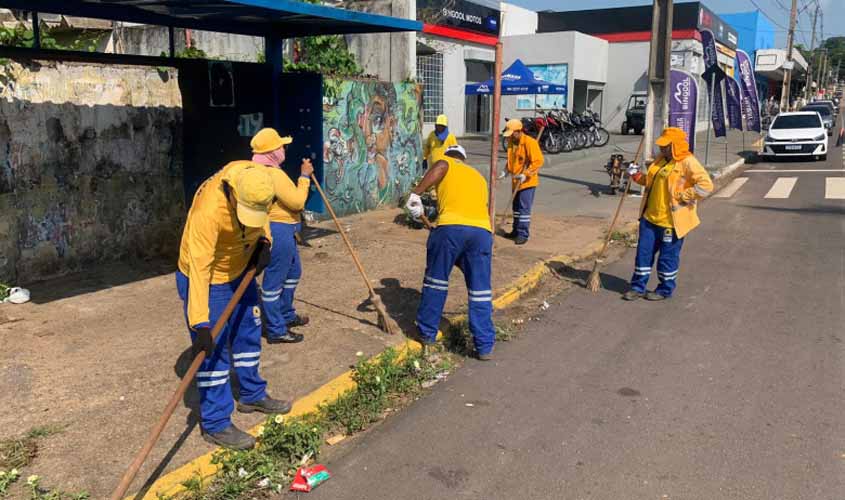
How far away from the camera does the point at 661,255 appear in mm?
6996

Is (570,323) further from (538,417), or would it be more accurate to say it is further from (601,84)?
(601,84)

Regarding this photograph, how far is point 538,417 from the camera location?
4488mm

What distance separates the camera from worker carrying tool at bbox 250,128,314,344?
4707mm

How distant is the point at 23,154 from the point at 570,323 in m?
5.49

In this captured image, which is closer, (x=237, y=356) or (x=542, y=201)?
(x=237, y=356)

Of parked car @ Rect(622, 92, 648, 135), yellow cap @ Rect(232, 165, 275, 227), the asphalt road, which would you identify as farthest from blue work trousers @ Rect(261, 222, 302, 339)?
parked car @ Rect(622, 92, 648, 135)

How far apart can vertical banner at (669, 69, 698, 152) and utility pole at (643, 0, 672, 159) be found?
82.2 inches

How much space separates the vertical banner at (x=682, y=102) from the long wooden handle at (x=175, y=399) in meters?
14.2

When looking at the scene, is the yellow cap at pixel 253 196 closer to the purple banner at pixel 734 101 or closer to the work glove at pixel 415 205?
the work glove at pixel 415 205

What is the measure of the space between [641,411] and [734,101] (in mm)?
19276

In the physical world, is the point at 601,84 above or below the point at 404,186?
above

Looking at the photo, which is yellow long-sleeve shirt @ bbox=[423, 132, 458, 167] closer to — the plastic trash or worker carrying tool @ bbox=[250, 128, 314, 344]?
worker carrying tool @ bbox=[250, 128, 314, 344]

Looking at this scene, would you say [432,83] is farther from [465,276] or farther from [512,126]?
[465,276]

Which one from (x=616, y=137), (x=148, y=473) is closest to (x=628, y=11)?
(x=616, y=137)
